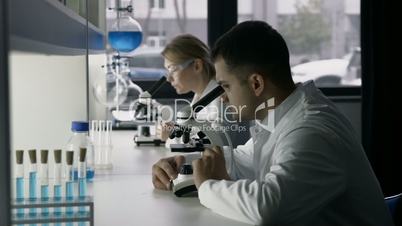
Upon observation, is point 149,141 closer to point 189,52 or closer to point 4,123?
point 189,52

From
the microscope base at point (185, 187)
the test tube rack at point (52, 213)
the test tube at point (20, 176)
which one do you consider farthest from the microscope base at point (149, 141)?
the test tube rack at point (52, 213)

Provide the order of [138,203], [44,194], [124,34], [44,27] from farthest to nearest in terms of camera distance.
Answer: [124,34] < [138,203] < [44,194] < [44,27]

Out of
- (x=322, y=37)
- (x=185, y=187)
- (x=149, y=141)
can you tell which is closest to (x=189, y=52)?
(x=149, y=141)

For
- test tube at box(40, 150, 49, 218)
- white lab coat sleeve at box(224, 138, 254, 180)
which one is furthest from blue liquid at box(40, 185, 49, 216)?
white lab coat sleeve at box(224, 138, 254, 180)

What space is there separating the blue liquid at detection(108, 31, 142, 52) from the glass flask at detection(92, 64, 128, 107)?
0.47 feet

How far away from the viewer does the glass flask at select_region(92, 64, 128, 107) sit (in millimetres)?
3953

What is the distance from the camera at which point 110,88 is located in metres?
4.04

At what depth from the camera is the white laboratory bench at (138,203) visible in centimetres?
171

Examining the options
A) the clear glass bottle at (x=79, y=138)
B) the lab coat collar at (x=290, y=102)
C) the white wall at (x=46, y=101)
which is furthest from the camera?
the white wall at (x=46, y=101)

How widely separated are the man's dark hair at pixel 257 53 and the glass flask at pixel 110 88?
83.4 inches

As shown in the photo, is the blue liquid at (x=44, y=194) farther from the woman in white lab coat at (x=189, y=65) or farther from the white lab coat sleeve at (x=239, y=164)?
the woman in white lab coat at (x=189, y=65)

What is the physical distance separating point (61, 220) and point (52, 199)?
75 mm

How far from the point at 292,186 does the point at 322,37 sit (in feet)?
11.1

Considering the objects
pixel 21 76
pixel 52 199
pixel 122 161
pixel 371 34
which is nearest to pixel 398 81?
pixel 371 34
